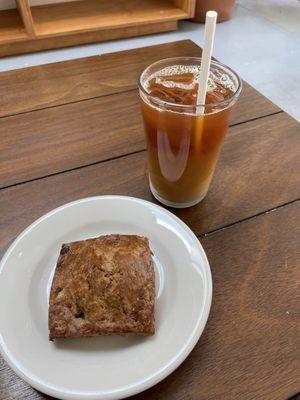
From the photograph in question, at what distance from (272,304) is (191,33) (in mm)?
2278

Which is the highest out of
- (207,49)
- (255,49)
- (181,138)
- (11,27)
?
(207,49)

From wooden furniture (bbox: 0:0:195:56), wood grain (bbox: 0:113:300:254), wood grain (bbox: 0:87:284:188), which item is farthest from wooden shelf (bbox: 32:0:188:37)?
wood grain (bbox: 0:113:300:254)

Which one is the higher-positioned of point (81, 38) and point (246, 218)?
point (246, 218)

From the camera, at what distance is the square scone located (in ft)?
1.50

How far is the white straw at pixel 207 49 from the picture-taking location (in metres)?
0.47

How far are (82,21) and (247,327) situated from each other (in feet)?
7.04

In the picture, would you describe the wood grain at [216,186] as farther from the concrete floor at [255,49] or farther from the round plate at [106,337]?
the concrete floor at [255,49]

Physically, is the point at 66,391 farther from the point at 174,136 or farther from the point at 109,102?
the point at 109,102

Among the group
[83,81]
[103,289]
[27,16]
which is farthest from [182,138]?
[27,16]

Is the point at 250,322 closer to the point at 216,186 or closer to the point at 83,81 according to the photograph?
the point at 216,186

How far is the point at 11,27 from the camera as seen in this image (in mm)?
2123

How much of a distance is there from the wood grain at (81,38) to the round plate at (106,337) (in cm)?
184

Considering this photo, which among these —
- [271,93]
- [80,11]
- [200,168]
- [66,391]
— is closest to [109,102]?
[200,168]

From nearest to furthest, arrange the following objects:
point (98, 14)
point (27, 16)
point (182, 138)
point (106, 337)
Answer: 1. point (106, 337)
2. point (182, 138)
3. point (27, 16)
4. point (98, 14)
